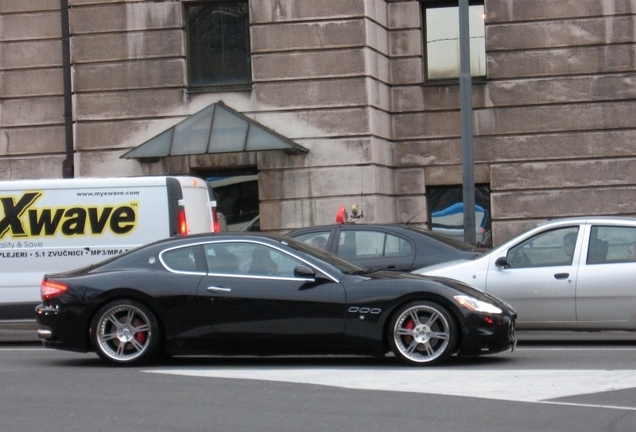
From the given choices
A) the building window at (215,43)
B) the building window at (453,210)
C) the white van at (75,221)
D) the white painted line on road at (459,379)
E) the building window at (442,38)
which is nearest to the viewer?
the white painted line on road at (459,379)

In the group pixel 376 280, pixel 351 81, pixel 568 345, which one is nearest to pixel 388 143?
pixel 351 81

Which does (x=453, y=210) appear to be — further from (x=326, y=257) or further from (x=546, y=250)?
(x=326, y=257)

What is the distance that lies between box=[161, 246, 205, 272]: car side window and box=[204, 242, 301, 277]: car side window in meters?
0.12

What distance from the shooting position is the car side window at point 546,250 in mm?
12789

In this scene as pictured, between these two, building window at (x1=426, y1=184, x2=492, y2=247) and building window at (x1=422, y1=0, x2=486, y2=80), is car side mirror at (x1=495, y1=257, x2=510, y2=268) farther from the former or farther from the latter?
building window at (x1=422, y1=0, x2=486, y2=80)

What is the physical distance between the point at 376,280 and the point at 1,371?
3615 millimetres

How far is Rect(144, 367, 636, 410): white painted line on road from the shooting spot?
29.2 ft

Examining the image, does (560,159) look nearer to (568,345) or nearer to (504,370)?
(568,345)

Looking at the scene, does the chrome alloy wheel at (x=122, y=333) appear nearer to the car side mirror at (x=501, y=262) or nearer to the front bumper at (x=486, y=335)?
the front bumper at (x=486, y=335)

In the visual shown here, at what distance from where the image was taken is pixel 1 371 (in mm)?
11062

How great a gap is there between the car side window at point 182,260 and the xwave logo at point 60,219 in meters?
3.33

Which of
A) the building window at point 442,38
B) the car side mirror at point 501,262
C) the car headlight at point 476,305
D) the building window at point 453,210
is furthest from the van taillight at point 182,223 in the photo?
the building window at point 442,38

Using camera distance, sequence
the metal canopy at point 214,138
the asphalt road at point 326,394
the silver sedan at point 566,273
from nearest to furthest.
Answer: the asphalt road at point 326,394 < the silver sedan at point 566,273 < the metal canopy at point 214,138

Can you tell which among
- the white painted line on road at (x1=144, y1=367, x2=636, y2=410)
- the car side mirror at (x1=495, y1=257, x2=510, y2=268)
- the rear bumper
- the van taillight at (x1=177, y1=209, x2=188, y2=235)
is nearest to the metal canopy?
the van taillight at (x1=177, y1=209, x2=188, y2=235)
